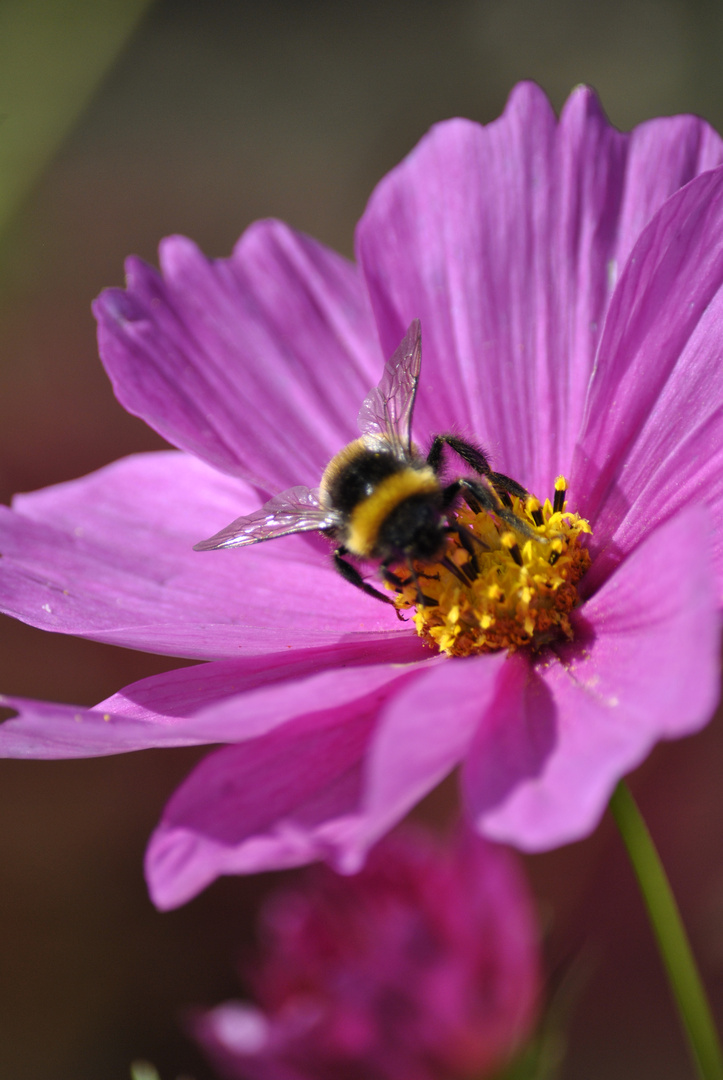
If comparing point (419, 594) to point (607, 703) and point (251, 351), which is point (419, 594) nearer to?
point (607, 703)

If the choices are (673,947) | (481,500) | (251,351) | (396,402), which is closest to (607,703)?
(673,947)

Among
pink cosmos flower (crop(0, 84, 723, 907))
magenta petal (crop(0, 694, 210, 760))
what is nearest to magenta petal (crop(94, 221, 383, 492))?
pink cosmos flower (crop(0, 84, 723, 907))

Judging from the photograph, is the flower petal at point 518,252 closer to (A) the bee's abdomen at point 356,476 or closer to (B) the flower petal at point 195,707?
(A) the bee's abdomen at point 356,476

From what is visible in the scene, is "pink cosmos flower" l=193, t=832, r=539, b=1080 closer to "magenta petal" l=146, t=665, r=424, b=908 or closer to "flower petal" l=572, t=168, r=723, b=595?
"magenta petal" l=146, t=665, r=424, b=908

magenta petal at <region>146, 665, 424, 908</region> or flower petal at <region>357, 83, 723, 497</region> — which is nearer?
magenta petal at <region>146, 665, 424, 908</region>

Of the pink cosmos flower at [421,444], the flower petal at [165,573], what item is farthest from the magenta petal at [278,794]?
the flower petal at [165,573]

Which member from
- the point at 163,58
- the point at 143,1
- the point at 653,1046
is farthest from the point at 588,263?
the point at 163,58
